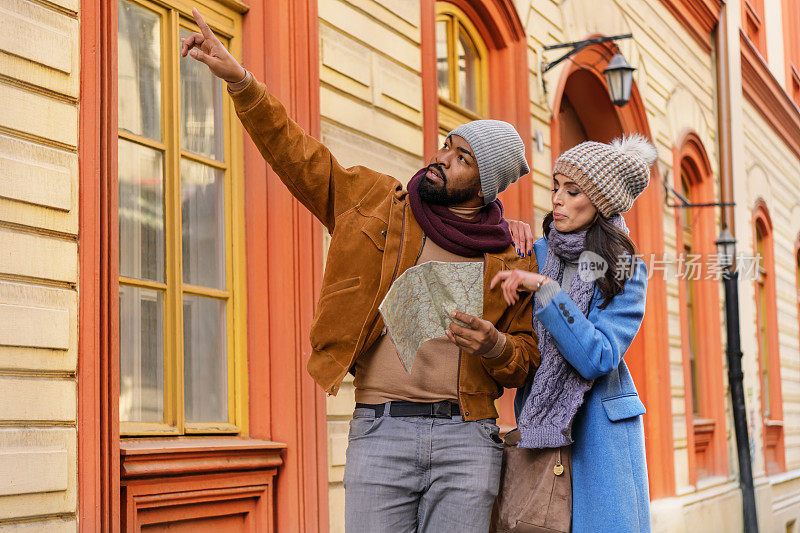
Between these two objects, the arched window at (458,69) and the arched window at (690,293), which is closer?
the arched window at (458,69)

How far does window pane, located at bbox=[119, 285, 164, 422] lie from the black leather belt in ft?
5.18

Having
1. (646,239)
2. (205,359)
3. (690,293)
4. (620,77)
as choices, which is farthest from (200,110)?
(690,293)

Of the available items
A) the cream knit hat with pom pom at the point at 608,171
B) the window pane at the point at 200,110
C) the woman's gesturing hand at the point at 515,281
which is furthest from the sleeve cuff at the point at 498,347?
the window pane at the point at 200,110

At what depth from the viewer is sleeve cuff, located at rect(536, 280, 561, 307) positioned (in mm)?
3152

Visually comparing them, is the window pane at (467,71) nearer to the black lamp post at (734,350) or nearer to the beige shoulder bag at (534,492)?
the black lamp post at (734,350)

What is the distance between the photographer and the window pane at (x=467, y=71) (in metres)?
8.06

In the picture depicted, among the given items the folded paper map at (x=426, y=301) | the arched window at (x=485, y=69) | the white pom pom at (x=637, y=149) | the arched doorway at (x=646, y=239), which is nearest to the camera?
the folded paper map at (x=426, y=301)

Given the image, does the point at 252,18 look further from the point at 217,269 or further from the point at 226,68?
the point at 226,68

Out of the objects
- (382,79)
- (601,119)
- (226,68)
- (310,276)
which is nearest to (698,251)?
(601,119)

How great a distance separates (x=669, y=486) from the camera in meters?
10.8

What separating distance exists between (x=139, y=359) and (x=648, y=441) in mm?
7324

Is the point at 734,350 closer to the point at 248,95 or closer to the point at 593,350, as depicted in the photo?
the point at 593,350

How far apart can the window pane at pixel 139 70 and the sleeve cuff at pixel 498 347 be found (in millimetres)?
2144

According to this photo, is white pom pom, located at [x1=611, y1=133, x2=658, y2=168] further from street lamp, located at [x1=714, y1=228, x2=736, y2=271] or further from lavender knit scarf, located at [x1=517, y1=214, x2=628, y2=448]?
street lamp, located at [x1=714, y1=228, x2=736, y2=271]
